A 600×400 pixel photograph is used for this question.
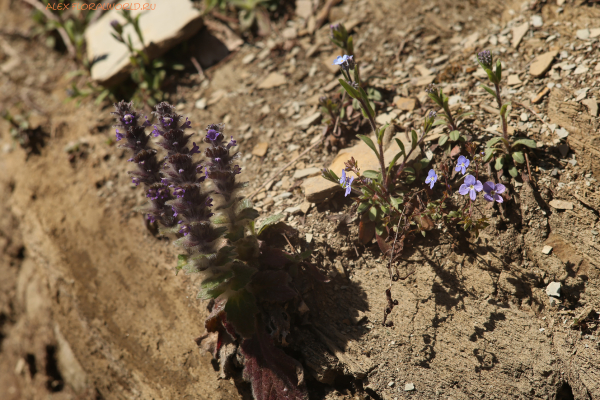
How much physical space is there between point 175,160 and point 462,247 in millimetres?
1973

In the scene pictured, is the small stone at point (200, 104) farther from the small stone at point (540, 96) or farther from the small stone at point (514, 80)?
the small stone at point (540, 96)

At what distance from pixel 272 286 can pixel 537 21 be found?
10.4 ft

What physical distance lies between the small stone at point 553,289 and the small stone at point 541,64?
5.37 ft

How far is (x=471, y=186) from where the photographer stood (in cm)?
269

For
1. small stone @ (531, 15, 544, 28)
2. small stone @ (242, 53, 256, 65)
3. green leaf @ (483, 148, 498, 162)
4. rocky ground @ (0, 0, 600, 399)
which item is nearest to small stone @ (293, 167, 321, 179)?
rocky ground @ (0, 0, 600, 399)

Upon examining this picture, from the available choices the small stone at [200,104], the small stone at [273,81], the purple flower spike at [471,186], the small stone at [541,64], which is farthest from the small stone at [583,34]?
the small stone at [200,104]

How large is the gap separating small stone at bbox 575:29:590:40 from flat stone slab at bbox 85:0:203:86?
3.77m

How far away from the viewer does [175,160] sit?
2352 millimetres

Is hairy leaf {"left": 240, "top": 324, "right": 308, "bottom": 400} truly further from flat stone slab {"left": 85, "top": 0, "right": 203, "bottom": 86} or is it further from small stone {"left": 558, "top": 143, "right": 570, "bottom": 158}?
flat stone slab {"left": 85, "top": 0, "right": 203, "bottom": 86}

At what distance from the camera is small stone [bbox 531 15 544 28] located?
3.51 meters

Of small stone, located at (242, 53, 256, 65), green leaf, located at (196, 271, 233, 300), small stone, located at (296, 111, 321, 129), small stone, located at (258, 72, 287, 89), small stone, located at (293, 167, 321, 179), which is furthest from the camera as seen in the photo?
small stone, located at (242, 53, 256, 65)

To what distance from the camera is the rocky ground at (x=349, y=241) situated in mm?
2625

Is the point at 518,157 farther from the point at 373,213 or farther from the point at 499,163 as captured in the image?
the point at 373,213

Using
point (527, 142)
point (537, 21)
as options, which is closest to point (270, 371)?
point (527, 142)
